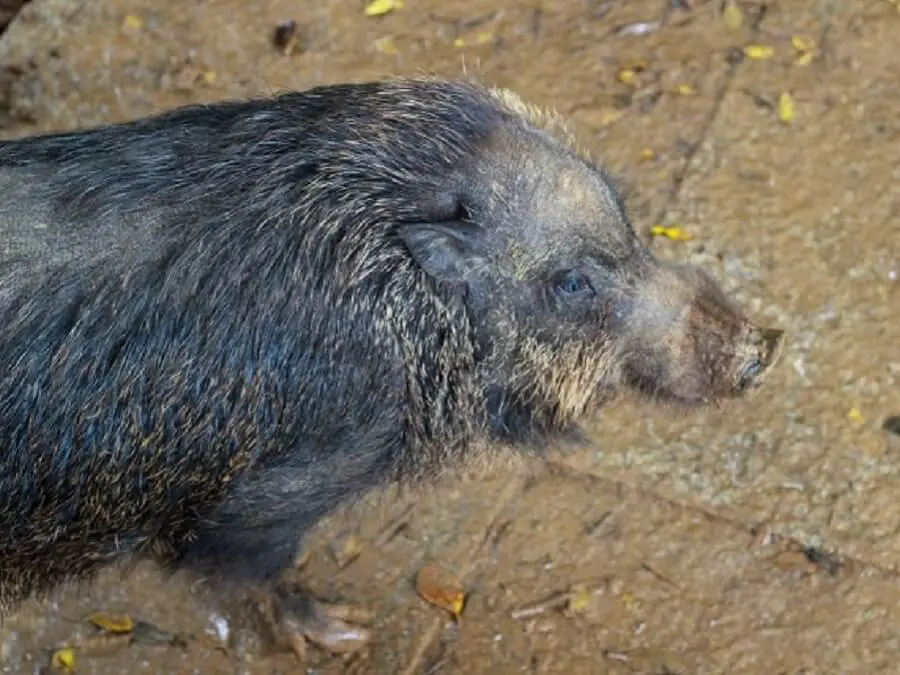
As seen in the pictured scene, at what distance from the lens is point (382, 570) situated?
4070 millimetres

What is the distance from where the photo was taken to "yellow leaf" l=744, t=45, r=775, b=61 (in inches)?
207

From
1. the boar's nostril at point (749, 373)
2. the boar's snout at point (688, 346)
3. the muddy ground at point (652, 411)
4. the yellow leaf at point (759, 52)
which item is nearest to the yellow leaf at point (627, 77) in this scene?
the muddy ground at point (652, 411)

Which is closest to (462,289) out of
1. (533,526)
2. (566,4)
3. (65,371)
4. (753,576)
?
(65,371)

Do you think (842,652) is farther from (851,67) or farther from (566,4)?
(566,4)

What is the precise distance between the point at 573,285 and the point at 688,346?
0.34 metres

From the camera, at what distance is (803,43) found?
5297 mm

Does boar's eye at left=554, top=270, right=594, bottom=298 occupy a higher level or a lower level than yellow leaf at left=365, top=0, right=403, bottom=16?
higher

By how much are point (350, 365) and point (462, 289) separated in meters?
0.33

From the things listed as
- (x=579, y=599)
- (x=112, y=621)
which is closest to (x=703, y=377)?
(x=579, y=599)

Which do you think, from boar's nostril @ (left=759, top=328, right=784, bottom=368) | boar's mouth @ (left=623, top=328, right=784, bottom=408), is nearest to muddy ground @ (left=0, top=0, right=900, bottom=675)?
boar's mouth @ (left=623, top=328, right=784, bottom=408)

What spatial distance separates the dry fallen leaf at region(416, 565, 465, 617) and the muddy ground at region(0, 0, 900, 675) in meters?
0.03

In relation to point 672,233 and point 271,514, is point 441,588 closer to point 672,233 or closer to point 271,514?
point 271,514

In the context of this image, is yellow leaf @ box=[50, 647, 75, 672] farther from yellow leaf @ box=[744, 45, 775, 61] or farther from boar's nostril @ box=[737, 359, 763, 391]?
yellow leaf @ box=[744, 45, 775, 61]

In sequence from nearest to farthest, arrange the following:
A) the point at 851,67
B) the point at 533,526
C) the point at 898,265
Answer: the point at 533,526, the point at 898,265, the point at 851,67
